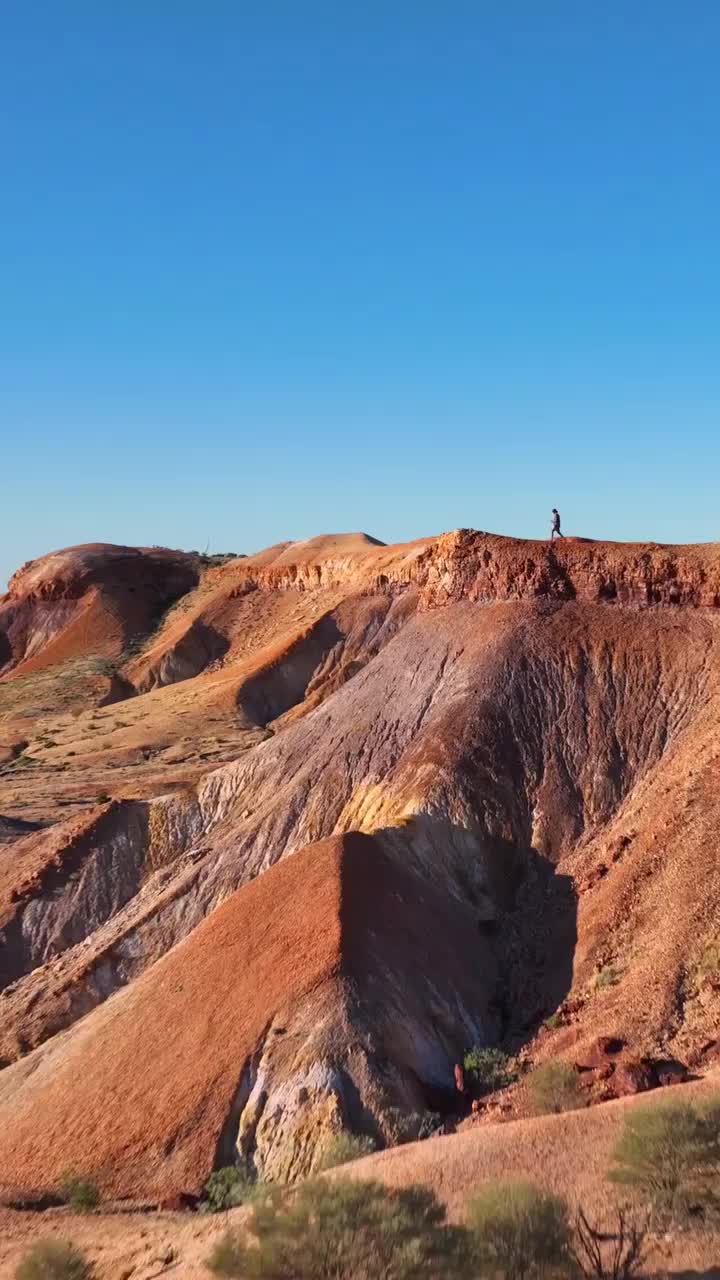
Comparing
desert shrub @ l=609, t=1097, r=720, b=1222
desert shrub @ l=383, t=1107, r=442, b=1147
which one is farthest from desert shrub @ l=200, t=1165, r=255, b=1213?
desert shrub @ l=609, t=1097, r=720, b=1222

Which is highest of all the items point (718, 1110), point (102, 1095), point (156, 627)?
point (156, 627)

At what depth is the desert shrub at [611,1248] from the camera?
Result: 42.4 feet

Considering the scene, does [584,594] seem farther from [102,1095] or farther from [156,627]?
[156,627]

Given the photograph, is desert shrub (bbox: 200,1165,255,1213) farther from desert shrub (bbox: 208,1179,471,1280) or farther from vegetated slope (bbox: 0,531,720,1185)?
desert shrub (bbox: 208,1179,471,1280)

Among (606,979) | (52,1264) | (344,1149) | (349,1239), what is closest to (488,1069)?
(606,979)

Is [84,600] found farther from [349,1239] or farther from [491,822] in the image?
[349,1239]

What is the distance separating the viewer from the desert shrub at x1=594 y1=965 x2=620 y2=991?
24931 millimetres

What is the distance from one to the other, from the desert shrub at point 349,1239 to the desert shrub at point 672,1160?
87.6 inches

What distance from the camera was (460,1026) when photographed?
2528cm

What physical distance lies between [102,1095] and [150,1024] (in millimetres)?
1877

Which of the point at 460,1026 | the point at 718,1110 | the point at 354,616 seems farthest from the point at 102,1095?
the point at 354,616

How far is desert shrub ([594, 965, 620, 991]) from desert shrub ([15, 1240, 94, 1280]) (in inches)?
473

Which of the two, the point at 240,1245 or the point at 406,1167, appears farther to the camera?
the point at 406,1167

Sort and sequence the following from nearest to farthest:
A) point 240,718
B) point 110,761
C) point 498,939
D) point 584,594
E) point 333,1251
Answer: point 333,1251 < point 498,939 < point 584,594 < point 110,761 < point 240,718
